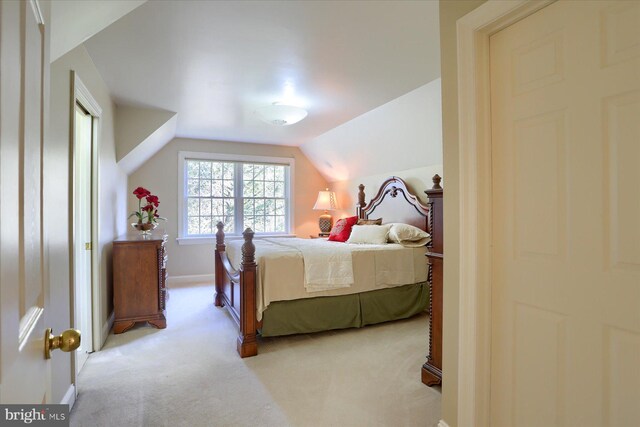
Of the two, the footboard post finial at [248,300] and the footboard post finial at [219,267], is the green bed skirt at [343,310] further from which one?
the footboard post finial at [219,267]

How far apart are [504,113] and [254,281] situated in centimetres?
213

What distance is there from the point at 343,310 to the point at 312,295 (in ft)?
1.25

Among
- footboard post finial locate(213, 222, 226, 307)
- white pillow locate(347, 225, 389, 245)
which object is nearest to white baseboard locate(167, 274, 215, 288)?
footboard post finial locate(213, 222, 226, 307)

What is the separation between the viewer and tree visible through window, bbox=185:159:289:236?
18.2 feet

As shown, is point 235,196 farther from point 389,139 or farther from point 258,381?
point 258,381

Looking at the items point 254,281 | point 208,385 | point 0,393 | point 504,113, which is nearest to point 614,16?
point 504,113

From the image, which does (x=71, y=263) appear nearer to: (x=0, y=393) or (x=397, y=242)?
(x=0, y=393)

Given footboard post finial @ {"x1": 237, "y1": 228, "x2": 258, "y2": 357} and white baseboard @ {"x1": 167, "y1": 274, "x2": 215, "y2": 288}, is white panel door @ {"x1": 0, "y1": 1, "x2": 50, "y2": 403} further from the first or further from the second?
white baseboard @ {"x1": 167, "y1": 274, "x2": 215, "y2": 288}

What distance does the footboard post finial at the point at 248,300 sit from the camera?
2682mm

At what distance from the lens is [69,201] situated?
2.05m

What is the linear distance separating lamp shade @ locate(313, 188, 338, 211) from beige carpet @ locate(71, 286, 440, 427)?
9.63ft

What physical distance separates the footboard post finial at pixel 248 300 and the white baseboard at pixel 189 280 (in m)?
2.86

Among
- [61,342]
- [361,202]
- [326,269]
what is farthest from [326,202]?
[61,342]

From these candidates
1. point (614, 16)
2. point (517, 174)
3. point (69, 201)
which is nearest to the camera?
point (614, 16)
